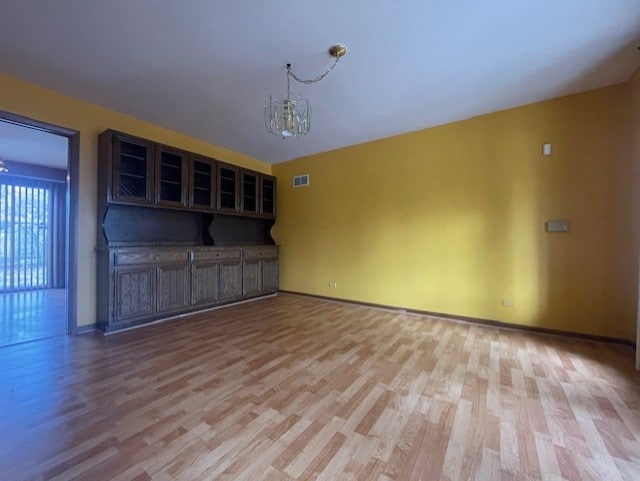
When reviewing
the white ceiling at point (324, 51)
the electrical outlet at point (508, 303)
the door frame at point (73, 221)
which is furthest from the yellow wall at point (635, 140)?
the door frame at point (73, 221)

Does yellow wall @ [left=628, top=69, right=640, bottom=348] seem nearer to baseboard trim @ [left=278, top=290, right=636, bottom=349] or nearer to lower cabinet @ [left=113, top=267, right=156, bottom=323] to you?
baseboard trim @ [left=278, top=290, right=636, bottom=349]

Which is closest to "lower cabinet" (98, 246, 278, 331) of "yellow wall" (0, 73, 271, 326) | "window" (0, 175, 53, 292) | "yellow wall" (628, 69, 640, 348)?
"yellow wall" (0, 73, 271, 326)

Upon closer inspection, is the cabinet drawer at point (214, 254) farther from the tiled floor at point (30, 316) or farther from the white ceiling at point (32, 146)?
the white ceiling at point (32, 146)

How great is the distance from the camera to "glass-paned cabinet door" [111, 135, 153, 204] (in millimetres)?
3237

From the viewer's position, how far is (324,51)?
7.64 ft

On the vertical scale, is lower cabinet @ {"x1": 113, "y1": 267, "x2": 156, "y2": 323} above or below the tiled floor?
above

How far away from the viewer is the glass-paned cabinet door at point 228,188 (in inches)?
175

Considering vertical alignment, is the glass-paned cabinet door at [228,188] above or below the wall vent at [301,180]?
below

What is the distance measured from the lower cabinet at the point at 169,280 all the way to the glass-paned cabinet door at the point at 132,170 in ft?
2.24

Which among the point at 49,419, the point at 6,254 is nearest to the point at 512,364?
the point at 49,419

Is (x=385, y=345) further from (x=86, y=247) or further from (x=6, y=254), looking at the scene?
(x=6, y=254)

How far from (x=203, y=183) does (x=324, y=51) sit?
2.84 meters

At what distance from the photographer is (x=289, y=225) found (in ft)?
18.0

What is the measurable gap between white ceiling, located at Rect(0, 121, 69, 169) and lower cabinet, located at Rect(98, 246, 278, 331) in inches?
77.9
